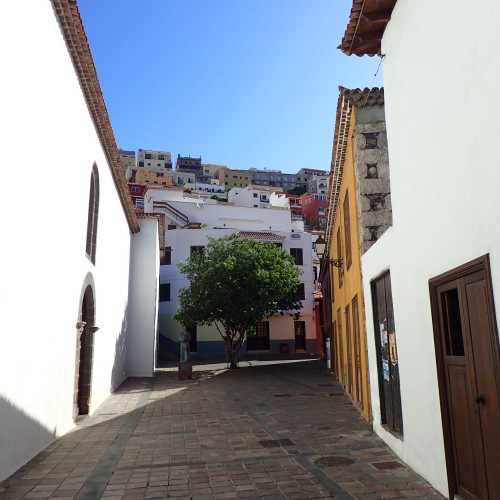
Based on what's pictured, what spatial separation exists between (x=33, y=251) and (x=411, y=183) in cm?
499

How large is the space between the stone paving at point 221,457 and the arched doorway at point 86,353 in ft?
1.49

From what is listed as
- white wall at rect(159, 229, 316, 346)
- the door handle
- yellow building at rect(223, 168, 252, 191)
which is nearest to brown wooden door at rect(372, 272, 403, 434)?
the door handle

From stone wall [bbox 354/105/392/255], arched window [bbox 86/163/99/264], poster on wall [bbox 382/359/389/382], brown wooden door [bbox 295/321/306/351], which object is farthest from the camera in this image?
brown wooden door [bbox 295/321/306/351]

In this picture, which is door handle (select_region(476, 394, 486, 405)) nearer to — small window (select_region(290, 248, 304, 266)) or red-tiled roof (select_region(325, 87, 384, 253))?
red-tiled roof (select_region(325, 87, 384, 253))

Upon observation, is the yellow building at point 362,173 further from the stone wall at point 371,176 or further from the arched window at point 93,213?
the arched window at point 93,213

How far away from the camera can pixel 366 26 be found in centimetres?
650

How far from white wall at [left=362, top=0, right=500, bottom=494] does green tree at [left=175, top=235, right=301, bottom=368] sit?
45.1 feet

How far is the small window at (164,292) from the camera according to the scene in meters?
31.3

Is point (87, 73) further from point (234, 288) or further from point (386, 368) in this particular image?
point (234, 288)

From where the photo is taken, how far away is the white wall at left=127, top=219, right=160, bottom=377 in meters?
19.0

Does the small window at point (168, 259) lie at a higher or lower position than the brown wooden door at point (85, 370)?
higher

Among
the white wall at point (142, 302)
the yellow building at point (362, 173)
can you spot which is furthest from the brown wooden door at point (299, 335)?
the yellow building at point (362, 173)

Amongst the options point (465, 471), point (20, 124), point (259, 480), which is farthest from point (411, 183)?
point (20, 124)

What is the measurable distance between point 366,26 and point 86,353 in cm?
884
